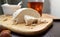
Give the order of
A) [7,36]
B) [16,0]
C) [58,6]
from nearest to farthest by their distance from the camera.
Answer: [7,36], [16,0], [58,6]

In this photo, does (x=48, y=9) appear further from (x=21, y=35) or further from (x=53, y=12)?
(x=21, y=35)

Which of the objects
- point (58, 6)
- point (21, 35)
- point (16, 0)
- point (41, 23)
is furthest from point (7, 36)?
point (58, 6)

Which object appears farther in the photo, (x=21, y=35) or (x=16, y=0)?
(x=16, y=0)

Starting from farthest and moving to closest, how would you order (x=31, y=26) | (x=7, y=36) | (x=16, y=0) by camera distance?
(x=16, y=0) < (x=31, y=26) < (x=7, y=36)

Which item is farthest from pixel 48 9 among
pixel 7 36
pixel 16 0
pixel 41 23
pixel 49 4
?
pixel 7 36

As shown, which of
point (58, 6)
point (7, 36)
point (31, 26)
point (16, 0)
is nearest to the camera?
point (7, 36)

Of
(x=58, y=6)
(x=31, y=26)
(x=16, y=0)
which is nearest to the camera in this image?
(x=31, y=26)

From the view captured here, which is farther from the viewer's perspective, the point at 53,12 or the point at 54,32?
the point at 53,12

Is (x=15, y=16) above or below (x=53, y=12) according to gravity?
above

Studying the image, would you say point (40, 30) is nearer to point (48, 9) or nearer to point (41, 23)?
point (41, 23)
